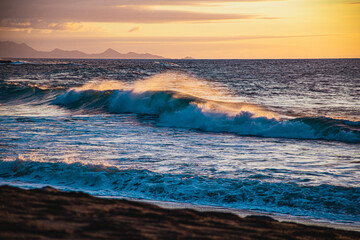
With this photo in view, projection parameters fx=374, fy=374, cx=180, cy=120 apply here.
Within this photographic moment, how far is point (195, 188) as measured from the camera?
718 cm

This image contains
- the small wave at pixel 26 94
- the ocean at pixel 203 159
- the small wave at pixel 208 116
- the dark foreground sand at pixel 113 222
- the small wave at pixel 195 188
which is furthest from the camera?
the small wave at pixel 26 94

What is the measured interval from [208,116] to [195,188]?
973 cm

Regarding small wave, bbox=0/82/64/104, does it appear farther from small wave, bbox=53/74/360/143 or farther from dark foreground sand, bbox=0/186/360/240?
dark foreground sand, bbox=0/186/360/240

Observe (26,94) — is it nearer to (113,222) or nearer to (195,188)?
(195,188)

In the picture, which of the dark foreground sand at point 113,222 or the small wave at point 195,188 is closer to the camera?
the dark foreground sand at point 113,222

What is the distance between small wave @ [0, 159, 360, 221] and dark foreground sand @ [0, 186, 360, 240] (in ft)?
4.77

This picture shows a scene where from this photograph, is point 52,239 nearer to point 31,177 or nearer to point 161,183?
point 161,183

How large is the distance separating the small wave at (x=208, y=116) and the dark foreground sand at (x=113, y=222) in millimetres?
9182

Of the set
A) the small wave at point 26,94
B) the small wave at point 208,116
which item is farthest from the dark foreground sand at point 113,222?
the small wave at point 26,94

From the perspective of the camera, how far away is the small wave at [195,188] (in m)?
6.45

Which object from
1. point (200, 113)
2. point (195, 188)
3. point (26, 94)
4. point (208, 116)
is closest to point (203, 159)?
point (195, 188)

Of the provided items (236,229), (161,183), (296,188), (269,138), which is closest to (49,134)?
(161,183)

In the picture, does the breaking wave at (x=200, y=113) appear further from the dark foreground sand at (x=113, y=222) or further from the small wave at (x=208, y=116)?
the dark foreground sand at (x=113, y=222)

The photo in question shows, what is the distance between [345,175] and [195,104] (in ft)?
37.2
